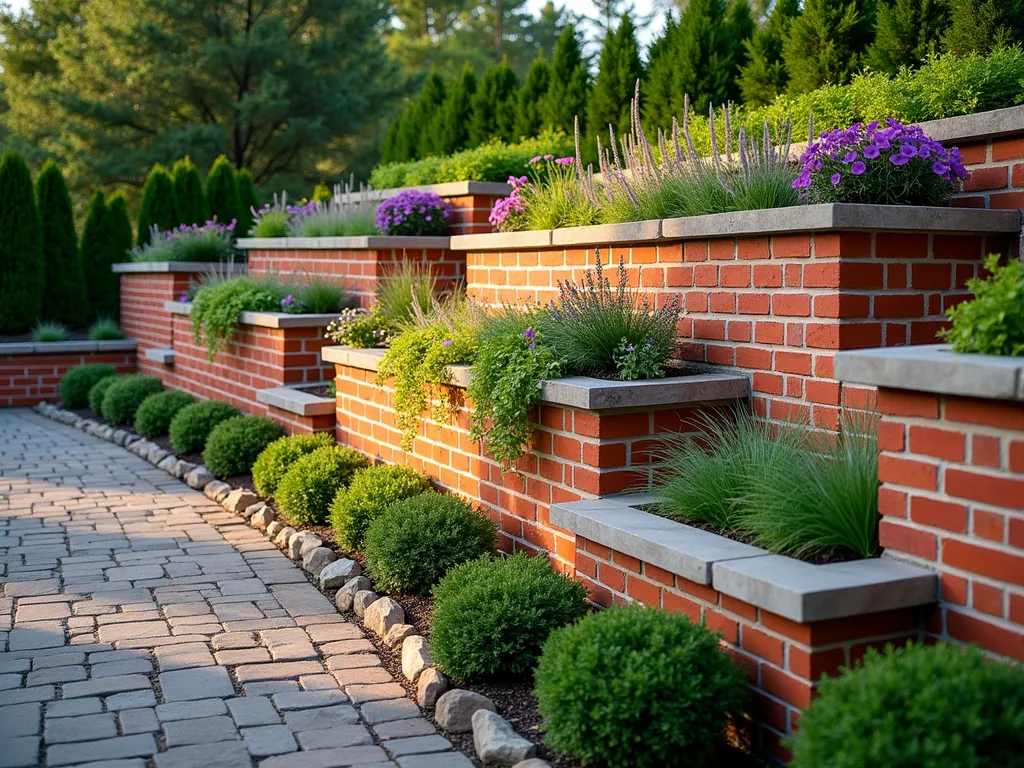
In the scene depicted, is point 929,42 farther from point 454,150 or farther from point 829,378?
point 454,150

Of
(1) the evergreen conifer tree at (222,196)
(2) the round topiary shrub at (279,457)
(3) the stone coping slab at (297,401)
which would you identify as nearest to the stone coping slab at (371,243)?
(3) the stone coping slab at (297,401)

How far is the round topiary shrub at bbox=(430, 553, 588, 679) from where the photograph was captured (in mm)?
3525

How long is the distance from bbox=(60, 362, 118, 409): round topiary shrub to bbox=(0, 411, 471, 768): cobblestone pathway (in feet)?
15.7

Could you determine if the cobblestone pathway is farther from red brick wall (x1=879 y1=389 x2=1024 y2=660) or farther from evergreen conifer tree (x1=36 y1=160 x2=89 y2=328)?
evergreen conifer tree (x1=36 y1=160 x2=89 y2=328)

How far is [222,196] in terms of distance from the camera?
14297 millimetres

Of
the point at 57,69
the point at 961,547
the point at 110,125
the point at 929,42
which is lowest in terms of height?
the point at 961,547

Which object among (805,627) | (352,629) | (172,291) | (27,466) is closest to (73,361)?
(172,291)

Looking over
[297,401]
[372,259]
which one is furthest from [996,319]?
[372,259]

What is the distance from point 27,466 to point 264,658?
16.1ft

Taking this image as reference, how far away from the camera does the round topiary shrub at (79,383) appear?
10.9m

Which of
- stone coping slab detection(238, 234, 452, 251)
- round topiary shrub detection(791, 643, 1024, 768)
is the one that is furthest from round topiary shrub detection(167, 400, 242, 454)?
round topiary shrub detection(791, 643, 1024, 768)

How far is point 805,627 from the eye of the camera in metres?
2.71

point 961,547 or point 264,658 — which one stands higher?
point 961,547

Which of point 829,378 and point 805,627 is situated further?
point 829,378
